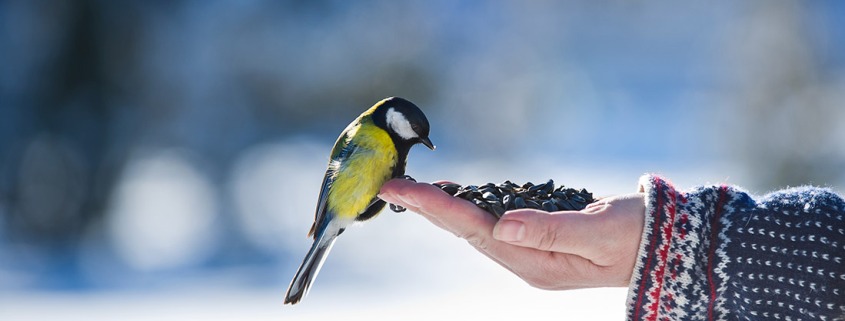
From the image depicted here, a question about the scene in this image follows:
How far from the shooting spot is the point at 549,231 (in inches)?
74.2

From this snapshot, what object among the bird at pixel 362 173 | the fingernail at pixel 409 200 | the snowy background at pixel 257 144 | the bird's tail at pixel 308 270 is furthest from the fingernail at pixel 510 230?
the snowy background at pixel 257 144

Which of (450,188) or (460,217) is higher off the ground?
(450,188)

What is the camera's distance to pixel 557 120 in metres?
11.8

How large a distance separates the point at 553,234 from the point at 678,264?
30 cm

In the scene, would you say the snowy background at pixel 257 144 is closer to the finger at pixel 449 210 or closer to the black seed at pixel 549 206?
the black seed at pixel 549 206

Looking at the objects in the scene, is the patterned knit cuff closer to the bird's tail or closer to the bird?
the bird

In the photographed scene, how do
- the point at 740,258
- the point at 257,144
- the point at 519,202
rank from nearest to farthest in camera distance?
the point at 740,258 → the point at 519,202 → the point at 257,144

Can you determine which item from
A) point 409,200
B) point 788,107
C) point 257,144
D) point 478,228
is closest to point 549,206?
point 478,228

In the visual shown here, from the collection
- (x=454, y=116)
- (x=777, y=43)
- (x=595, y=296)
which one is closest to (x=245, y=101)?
(x=454, y=116)

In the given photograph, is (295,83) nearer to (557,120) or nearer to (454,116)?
(454,116)

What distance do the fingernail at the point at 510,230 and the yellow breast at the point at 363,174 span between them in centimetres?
97

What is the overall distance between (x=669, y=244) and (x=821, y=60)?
8185mm

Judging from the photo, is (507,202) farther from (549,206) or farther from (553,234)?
(553,234)

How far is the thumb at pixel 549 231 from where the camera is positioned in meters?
1.87
